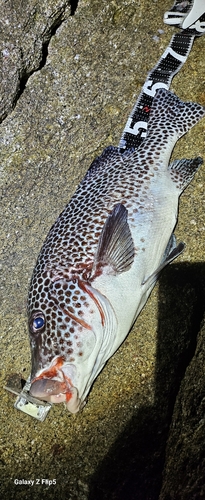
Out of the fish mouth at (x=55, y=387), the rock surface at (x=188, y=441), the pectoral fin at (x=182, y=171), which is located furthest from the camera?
the pectoral fin at (x=182, y=171)

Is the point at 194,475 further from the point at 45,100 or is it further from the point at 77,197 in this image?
the point at 45,100

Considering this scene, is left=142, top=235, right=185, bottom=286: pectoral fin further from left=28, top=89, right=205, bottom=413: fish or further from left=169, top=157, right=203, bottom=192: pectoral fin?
left=169, top=157, right=203, bottom=192: pectoral fin

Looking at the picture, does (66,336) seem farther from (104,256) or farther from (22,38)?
(22,38)

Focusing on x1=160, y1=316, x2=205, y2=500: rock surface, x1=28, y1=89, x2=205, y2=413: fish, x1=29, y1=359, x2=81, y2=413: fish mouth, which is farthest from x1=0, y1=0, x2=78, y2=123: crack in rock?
x1=160, y1=316, x2=205, y2=500: rock surface

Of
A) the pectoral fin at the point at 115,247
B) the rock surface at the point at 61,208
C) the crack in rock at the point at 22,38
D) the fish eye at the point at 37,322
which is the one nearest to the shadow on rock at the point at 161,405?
the rock surface at the point at 61,208

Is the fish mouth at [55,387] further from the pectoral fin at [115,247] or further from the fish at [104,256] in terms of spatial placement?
the pectoral fin at [115,247]

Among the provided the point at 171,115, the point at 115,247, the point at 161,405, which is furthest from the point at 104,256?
the point at 171,115
